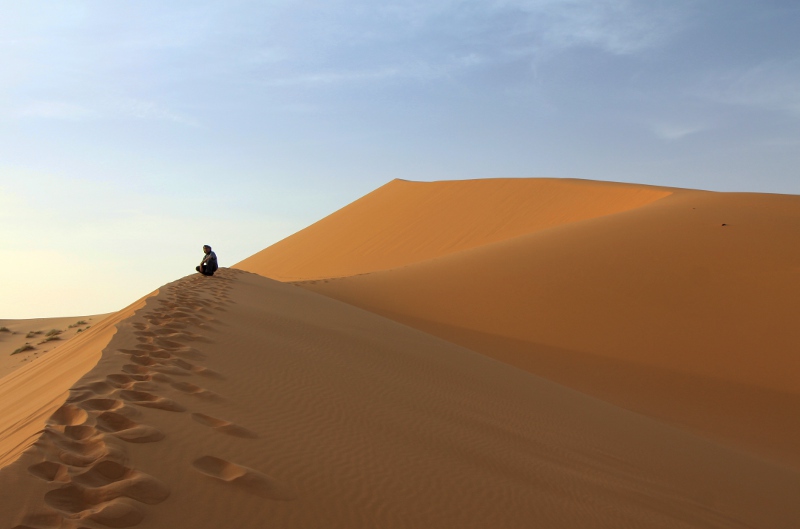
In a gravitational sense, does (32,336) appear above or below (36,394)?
above

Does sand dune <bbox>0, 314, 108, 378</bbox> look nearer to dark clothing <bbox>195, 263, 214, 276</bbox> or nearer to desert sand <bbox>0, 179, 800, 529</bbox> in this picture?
dark clothing <bbox>195, 263, 214, 276</bbox>

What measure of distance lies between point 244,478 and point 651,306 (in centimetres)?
1252

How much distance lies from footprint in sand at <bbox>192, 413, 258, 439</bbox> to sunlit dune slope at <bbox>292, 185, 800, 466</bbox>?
27.0 ft

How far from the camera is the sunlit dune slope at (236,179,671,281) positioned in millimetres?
32688

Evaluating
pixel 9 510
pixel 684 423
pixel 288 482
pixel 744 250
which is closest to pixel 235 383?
pixel 288 482

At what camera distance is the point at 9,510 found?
2.52 metres

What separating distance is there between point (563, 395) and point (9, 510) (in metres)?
7.48

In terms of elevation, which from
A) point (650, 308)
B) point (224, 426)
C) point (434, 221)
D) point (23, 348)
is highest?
point (434, 221)

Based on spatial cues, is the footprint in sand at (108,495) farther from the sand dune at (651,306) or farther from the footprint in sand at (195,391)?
the sand dune at (651,306)

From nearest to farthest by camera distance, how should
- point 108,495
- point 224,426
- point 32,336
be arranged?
point 108,495
point 224,426
point 32,336

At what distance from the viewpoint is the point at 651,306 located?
46.1ft

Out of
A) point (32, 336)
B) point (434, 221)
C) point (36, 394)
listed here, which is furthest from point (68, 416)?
point (434, 221)

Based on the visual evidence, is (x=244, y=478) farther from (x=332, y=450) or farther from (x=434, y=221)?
(x=434, y=221)

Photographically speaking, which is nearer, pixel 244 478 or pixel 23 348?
pixel 244 478
